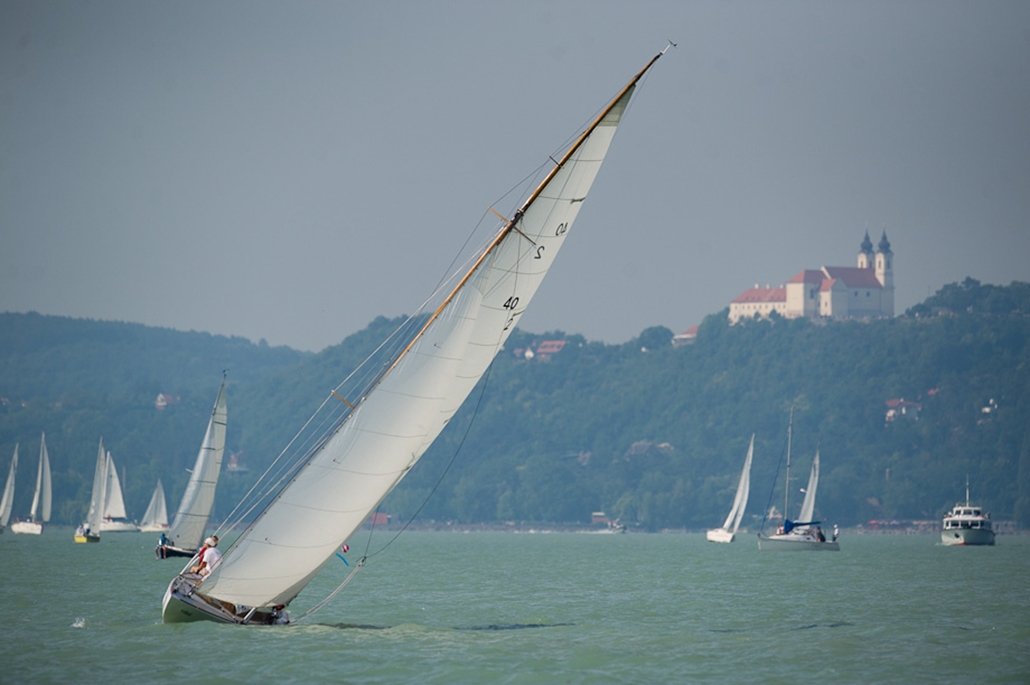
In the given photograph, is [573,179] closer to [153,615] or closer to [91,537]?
[153,615]

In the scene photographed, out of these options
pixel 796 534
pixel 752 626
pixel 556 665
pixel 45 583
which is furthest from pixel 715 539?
pixel 556 665

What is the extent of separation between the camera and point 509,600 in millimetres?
47844

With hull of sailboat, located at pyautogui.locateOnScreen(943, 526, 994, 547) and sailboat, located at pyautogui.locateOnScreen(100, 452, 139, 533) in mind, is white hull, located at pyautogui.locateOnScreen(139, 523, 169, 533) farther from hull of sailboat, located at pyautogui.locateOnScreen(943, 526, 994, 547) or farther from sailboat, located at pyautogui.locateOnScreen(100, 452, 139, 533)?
hull of sailboat, located at pyautogui.locateOnScreen(943, 526, 994, 547)

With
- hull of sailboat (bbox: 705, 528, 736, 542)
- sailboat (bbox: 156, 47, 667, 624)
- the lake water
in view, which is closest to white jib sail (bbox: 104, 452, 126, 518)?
hull of sailboat (bbox: 705, 528, 736, 542)

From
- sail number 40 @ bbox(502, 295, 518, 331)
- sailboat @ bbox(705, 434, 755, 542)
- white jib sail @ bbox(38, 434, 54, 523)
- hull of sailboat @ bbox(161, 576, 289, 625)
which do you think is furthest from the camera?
white jib sail @ bbox(38, 434, 54, 523)

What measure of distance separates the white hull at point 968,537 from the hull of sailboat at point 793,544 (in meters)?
19.0

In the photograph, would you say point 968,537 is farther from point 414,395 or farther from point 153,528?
point 414,395

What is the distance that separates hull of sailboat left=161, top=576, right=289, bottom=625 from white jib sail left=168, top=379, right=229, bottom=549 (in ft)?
125

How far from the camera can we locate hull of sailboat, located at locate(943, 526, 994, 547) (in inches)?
4690

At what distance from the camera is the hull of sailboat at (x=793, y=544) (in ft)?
338

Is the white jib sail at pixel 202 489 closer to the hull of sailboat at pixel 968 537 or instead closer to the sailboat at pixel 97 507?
the sailboat at pixel 97 507

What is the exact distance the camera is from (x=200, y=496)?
70625 millimetres

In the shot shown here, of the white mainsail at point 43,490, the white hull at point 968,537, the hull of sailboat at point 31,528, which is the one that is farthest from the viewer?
the hull of sailboat at point 31,528

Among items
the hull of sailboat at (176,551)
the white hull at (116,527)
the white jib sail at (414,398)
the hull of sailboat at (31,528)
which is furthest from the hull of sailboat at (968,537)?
the white jib sail at (414,398)
